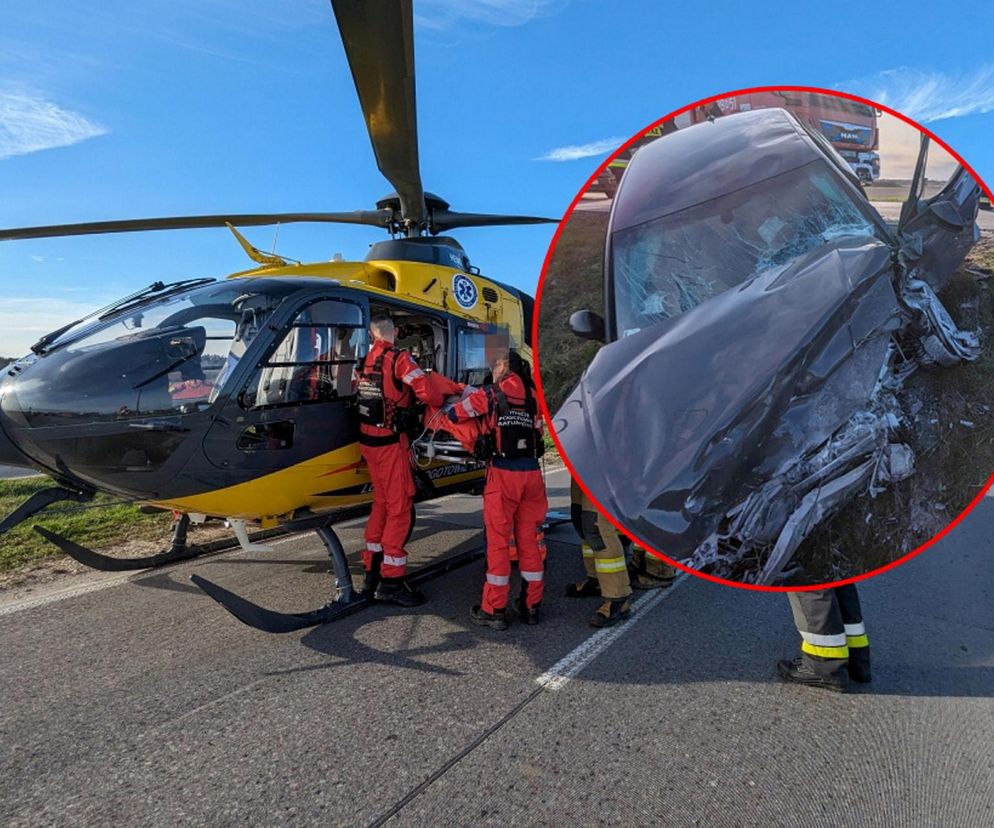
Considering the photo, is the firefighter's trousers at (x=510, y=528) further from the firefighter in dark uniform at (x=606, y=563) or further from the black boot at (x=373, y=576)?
the black boot at (x=373, y=576)

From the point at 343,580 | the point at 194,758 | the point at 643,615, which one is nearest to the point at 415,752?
the point at 194,758

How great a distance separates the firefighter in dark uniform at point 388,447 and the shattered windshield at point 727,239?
8.88 feet

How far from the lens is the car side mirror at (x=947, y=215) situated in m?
Result: 1.53

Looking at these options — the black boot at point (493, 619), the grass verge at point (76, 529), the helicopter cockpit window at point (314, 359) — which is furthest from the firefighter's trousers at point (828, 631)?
the grass verge at point (76, 529)

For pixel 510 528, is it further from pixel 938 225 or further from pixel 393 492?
pixel 938 225

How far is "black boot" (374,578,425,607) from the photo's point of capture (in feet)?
14.7

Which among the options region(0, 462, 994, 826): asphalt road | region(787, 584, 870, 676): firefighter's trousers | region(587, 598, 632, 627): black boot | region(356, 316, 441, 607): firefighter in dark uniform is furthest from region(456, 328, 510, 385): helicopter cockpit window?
region(787, 584, 870, 676): firefighter's trousers

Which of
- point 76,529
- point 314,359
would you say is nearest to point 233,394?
point 314,359

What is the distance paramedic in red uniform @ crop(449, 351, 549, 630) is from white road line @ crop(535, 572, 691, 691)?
506 mm

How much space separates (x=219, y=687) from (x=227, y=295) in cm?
239

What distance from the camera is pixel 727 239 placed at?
153cm

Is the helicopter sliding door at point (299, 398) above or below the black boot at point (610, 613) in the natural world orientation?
above

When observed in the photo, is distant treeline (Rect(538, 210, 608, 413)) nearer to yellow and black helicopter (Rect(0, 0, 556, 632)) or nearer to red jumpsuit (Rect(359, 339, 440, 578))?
yellow and black helicopter (Rect(0, 0, 556, 632))

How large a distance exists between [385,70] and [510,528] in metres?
2.90
